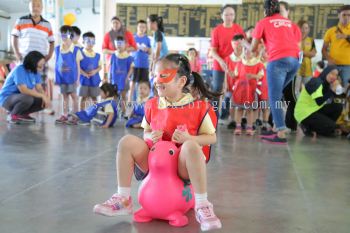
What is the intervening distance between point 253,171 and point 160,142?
1.21m

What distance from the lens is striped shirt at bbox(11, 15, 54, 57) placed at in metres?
5.38

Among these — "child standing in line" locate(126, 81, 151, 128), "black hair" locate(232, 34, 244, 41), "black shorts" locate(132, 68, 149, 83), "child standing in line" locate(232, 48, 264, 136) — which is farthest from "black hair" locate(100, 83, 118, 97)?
"black hair" locate(232, 34, 244, 41)

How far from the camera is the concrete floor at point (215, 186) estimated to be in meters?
1.67

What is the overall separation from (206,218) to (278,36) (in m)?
2.82

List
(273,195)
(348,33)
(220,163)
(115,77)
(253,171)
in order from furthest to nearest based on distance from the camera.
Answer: (115,77)
(348,33)
(220,163)
(253,171)
(273,195)

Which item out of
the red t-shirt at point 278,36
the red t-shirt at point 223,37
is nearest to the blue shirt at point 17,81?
the red t-shirt at point 223,37

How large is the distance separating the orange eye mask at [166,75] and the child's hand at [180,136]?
238 millimetres

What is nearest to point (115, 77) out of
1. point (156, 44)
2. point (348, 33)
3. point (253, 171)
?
point (156, 44)

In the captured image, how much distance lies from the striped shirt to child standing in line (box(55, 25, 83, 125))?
12.1 inches

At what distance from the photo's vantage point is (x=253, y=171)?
2754 mm

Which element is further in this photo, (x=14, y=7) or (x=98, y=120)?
(x=14, y=7)

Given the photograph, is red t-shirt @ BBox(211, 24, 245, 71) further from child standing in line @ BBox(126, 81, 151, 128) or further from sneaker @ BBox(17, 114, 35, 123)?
sneaker @ BBox(17, 114, 35, 123)

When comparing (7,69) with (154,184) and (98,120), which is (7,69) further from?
(154,184)

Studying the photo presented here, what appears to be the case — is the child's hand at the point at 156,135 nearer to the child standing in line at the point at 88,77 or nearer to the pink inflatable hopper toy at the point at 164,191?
the pink inflatable hopper toy at the point at 164,191
